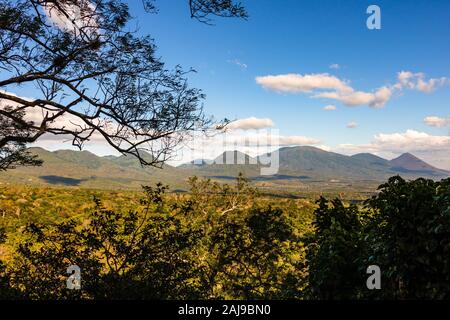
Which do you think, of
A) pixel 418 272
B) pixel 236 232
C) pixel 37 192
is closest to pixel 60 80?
pixel 236 232

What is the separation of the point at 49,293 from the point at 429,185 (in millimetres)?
5701

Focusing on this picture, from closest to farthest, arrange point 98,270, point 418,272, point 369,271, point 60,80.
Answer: point 418,272, point 369,271, point 60,80, point 98,270

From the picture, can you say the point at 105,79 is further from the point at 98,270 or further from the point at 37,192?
the point at 37,192

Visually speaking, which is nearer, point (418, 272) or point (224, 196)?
point (418, 272)

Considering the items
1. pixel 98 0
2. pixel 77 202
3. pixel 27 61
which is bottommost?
pixel 77 202

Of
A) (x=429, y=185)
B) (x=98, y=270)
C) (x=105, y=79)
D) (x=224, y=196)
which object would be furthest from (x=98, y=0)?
(x=224, y=196)

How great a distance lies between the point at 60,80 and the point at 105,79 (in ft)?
2.32

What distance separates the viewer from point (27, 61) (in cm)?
542

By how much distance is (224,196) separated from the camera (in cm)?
2998

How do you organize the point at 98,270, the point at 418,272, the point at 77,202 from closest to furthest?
the point at 418,272 → the point at 98,270 → the point at 77,202

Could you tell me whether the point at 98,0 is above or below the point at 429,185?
above

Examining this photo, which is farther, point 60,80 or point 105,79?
point 105,79

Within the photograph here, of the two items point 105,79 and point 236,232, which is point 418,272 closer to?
point 236,232
